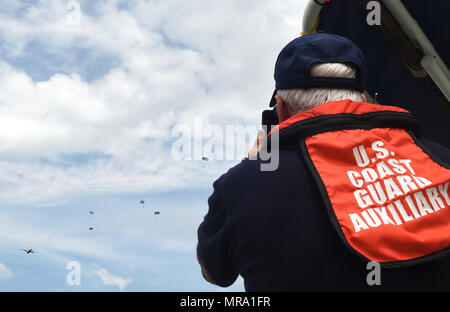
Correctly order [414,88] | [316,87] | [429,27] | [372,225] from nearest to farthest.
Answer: [372,225] → [316,87] → [429,27] → [414,88]

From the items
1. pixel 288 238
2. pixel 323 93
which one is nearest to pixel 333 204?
pixel 288 238

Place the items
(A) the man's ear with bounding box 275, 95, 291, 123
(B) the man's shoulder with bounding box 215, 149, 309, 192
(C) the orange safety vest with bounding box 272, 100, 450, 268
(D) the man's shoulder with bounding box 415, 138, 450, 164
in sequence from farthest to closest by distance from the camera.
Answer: (A) the man's ear with bounding box 275, 95, 291, 123 → (D) the man's shoulder with bounding box 415, 138, 450, 164 → (B) the man's shoulder with bounding box 215, 149, 309, 192 → (C) the orange safety vest with bounding box 272, 100, 450, 268

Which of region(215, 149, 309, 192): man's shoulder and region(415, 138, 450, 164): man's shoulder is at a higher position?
region(415, 138, 450, 164): man's shoulder

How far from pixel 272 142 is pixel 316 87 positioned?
0.45m

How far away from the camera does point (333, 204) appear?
1638 mm

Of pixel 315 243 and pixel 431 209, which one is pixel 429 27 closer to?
pixel 431 209

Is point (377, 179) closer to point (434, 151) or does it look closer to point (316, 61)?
point (434, 151)

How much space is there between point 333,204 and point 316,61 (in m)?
0.85

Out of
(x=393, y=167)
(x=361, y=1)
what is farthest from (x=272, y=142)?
(x=361, y=1)

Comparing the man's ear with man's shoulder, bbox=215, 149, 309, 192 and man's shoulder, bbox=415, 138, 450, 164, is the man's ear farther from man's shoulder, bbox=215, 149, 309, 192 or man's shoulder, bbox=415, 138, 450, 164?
man's shoulder, bbox=415, 138, 450, 164

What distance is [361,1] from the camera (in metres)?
4.82

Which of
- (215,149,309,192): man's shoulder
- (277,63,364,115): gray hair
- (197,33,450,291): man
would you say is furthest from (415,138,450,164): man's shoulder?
(215,149,309,192): man's shoulder

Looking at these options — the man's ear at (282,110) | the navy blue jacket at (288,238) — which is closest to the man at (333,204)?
the navy blue jacket at (288,238)

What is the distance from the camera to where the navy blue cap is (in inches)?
77.7
